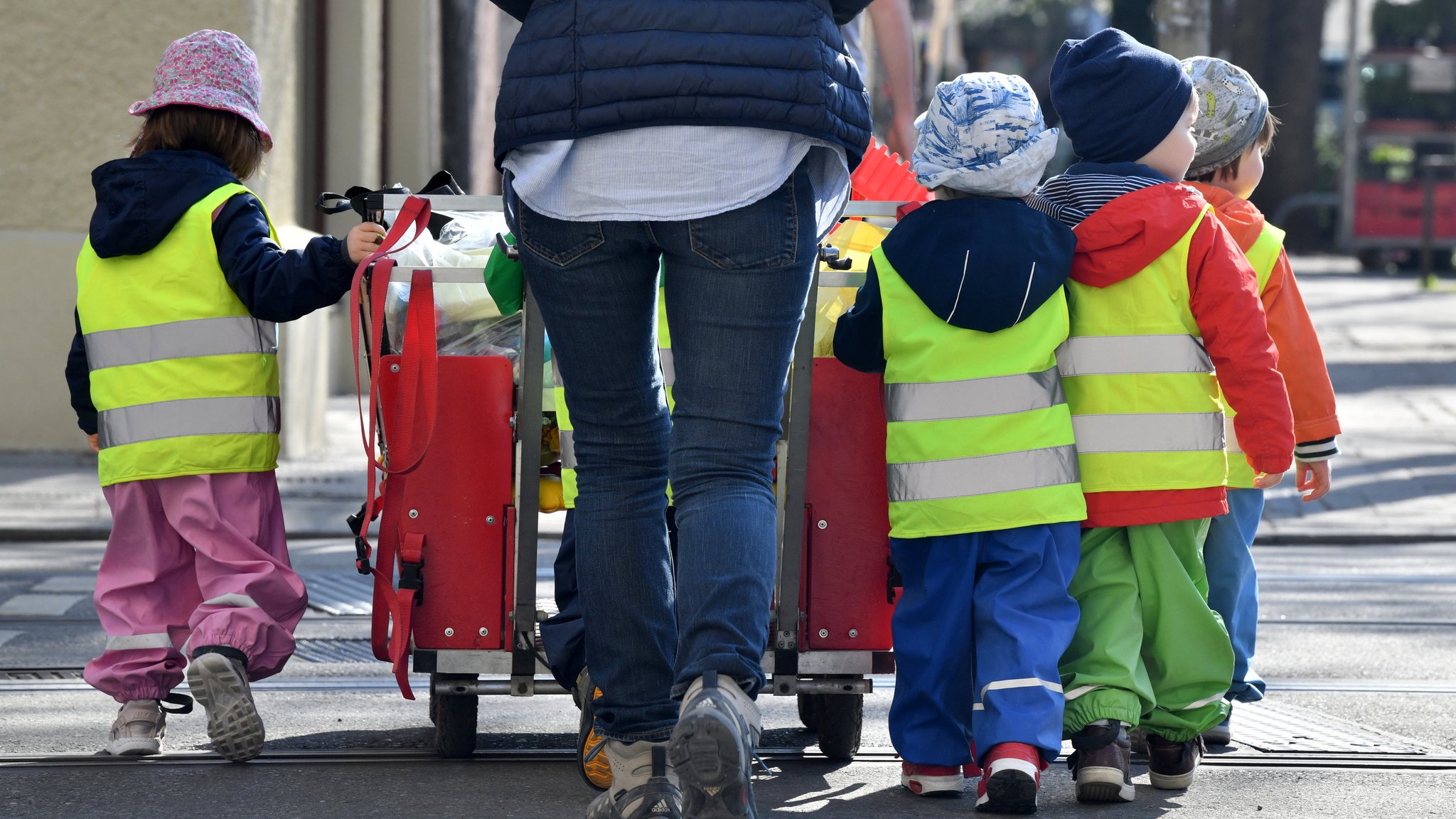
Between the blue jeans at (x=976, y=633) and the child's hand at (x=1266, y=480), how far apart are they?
38cm

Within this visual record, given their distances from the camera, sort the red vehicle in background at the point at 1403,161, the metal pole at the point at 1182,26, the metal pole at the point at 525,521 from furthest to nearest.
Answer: the red vehicle in background at the point at 1403,161, the metal pole at the point at 1182,26, the metal pole at the point at 525,521

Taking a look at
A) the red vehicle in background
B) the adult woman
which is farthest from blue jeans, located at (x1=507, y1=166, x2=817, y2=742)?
the red vehicle in background

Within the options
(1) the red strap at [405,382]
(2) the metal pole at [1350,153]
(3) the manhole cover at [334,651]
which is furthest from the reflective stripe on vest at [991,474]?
(2) the metal pole at [1350,153]

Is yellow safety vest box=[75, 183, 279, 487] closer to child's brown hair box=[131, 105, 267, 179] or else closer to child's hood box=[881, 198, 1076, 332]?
child's brown hair box=[131, 105, 267, 179]

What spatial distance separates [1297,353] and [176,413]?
2.29 meters

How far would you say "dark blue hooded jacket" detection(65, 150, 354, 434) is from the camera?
11.7 feet

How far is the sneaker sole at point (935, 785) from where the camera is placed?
133 inches

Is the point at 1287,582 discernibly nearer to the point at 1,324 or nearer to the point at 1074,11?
the point at 1,324

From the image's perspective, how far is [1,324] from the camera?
830 cm

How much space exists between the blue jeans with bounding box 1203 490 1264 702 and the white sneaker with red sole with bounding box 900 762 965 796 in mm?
711

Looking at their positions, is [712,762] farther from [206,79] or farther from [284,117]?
[284,117]

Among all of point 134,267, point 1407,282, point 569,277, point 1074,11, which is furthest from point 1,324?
point 1074,11

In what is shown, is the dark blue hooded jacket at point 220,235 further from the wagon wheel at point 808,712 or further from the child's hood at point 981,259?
the wagon wheel at point 808,712

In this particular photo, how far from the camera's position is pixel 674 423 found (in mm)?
2840
